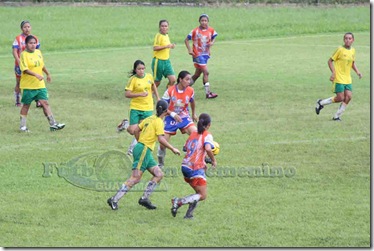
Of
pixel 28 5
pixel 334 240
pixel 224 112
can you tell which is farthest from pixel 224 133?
pixel 28 5

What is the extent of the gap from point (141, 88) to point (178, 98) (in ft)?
2.93

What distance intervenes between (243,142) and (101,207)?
5.19 meters

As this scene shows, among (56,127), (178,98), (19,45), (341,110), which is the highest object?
(178,98)

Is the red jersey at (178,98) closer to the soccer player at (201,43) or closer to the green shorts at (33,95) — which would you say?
the green shorts at (33,95)

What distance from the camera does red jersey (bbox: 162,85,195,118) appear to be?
50.0ft

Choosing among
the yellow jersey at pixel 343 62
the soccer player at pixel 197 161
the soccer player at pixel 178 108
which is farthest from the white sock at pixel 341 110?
the soccer player at pixel 197 161

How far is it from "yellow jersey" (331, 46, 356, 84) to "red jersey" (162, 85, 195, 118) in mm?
5546

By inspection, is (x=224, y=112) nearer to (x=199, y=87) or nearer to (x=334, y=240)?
(x=199, y=87)

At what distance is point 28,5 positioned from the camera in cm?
4600

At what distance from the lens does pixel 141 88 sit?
1580 centimetres

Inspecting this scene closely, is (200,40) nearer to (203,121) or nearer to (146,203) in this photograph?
(146,203)

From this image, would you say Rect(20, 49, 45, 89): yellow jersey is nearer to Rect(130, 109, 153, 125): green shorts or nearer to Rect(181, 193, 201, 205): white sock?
Rect(130, 109, 153, 125): green shorts

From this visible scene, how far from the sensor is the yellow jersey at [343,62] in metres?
19.7

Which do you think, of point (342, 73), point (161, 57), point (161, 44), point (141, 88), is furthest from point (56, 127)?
point (342, 73)
